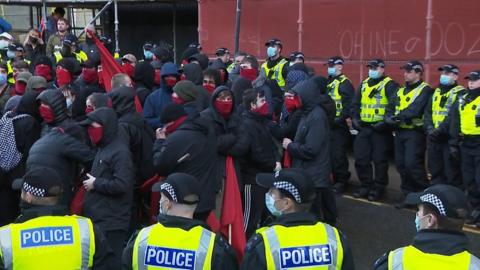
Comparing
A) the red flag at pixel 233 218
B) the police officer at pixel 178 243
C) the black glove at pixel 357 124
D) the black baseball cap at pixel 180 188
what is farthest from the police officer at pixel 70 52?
the police officer at pixel 178 243

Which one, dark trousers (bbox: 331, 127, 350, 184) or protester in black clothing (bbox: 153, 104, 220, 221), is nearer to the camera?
protester in black clothing (bbox: 153, 104, 220, 221)

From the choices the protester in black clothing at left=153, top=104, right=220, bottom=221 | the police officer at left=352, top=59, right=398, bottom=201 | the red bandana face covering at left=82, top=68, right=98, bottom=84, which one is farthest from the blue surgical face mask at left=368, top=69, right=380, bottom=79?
the protester in black clothing at left=153, top=104, right=220, bottom=221

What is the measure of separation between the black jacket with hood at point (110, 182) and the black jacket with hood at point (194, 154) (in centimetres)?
38

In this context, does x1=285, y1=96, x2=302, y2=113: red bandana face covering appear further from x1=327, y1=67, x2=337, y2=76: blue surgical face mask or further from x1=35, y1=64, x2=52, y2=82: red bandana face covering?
x1=35, y1=64, x2=52, y2=82: red bandana face covering

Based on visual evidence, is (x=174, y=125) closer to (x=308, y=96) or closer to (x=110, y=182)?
(x=110, y=182)

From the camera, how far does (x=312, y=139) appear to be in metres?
7.04

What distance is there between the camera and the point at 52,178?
11.9 ft

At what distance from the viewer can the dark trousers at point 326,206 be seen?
7.41 meters

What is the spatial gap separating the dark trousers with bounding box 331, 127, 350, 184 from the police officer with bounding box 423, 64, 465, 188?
4.59ft

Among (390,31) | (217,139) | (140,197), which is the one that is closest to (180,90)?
(217,139)

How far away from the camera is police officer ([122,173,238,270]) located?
342 cm

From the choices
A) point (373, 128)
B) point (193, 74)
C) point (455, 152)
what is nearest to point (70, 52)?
point (193, 74)

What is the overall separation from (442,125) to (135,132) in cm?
415

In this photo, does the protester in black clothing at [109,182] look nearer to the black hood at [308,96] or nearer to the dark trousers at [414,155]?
the black hood at [308,96]
